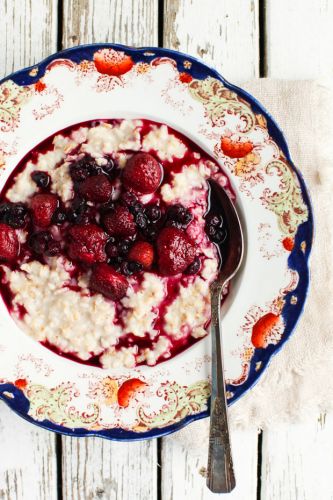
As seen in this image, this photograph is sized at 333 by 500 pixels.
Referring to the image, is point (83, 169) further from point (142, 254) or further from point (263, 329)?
point (263, 329)

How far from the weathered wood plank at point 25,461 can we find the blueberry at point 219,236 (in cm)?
99

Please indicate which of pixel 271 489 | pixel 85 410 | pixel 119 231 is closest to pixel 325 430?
pixel 271 489

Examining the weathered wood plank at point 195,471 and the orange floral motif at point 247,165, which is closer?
the orange floral motif at point 247,165

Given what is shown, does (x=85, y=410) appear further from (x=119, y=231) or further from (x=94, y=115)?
(x=94, y=115)

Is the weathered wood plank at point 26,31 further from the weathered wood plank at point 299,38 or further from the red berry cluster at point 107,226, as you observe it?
the weathered wood plank at point 299,38

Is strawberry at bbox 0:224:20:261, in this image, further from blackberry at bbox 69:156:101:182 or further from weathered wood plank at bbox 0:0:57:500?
weathered wood plank at bbox 0:0:57:500

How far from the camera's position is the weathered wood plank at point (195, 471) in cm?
225

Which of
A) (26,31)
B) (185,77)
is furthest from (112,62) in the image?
(26,31)

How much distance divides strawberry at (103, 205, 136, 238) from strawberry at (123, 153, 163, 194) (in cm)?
9

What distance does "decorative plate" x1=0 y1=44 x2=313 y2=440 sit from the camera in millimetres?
1990

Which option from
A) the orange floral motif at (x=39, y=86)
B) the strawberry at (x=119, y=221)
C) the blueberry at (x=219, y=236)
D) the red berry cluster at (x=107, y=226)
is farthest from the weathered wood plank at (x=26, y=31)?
the blueberry at (x=219, y=236)

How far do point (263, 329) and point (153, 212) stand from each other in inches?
22.1

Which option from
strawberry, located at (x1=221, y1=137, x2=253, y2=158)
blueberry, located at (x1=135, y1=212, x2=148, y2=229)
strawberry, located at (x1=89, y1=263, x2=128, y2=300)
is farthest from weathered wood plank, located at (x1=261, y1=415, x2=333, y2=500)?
strawberry, located at (x1=221, y1=137, x2=253, y2=158)

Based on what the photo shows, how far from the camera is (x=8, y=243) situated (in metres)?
2.01
